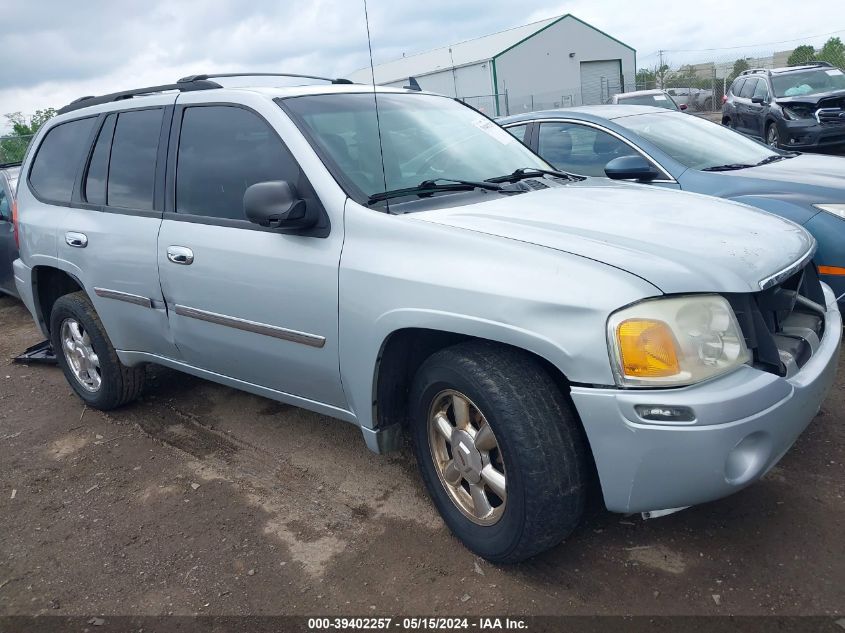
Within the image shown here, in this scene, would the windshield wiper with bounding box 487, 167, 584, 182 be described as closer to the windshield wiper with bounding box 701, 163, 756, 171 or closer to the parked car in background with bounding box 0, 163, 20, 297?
the windshield wiper with bounding box 701, 163, 756, 171

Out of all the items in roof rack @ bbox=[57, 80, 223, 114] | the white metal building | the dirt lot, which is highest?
the white metal building

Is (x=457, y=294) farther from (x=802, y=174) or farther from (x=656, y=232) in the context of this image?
(x=802, y=174)

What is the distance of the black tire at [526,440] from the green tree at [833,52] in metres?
43.8

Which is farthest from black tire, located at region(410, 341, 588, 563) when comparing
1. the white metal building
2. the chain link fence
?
the white metal building

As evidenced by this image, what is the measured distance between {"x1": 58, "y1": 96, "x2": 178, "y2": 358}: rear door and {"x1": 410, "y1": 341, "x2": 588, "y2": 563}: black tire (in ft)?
6.38

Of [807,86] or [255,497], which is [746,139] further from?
[807,86]

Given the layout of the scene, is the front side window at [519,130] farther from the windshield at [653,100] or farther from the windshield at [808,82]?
the windshield at [653,100]

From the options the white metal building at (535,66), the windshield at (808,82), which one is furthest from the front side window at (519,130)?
the white metal building at (535,66)

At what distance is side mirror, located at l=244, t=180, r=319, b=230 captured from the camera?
292 cm

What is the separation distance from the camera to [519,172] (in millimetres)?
3611

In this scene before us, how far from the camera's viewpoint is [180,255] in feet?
11.7

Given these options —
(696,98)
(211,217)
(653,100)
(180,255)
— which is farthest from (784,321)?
(696,98)

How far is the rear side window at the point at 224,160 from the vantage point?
3305 millimetres

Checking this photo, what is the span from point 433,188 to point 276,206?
687 millimetres
